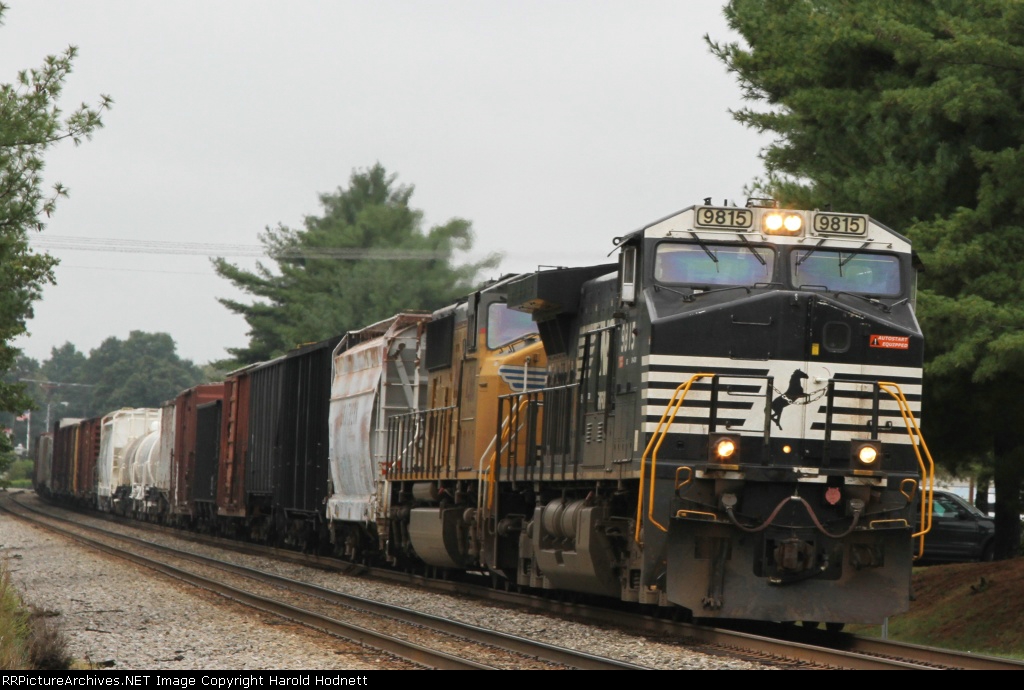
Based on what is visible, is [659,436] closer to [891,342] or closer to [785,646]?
[785,646]

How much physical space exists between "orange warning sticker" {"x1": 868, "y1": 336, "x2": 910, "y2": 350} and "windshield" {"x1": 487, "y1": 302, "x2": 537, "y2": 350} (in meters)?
6.15

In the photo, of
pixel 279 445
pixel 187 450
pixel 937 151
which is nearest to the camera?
pixel 937 151

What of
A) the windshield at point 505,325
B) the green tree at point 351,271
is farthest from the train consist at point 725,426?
the green tree at point 351,271

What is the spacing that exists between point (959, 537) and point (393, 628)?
17346 millimetres

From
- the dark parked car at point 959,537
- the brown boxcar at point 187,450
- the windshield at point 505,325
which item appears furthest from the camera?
the brown boxcar at point 187,450

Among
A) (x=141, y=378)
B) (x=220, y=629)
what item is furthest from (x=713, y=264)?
(x=141, y=378)

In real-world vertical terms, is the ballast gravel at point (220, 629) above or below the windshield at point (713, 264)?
below

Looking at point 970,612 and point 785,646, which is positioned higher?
point 785,646

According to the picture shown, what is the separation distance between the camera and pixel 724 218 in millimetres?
13227

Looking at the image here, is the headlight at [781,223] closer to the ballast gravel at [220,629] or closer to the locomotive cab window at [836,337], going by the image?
the locomotive cab window at [836,337]

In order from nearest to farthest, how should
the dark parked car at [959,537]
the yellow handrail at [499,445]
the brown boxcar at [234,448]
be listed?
1. the yellow handrail at [499,445]
2. the dark parked car at [959,537]
3. the brown boxcar at [234,448]

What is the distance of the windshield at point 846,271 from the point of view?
1323 centimetres

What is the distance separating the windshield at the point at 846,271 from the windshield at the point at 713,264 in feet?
0.97

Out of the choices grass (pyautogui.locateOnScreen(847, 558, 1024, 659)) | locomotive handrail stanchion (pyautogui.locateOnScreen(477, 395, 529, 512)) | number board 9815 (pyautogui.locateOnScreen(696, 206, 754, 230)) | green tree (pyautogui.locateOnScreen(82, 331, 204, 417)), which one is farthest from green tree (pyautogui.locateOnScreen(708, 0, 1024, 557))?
green tree (pyautogui.locateOnScreen(82, 331, 204, 417))
